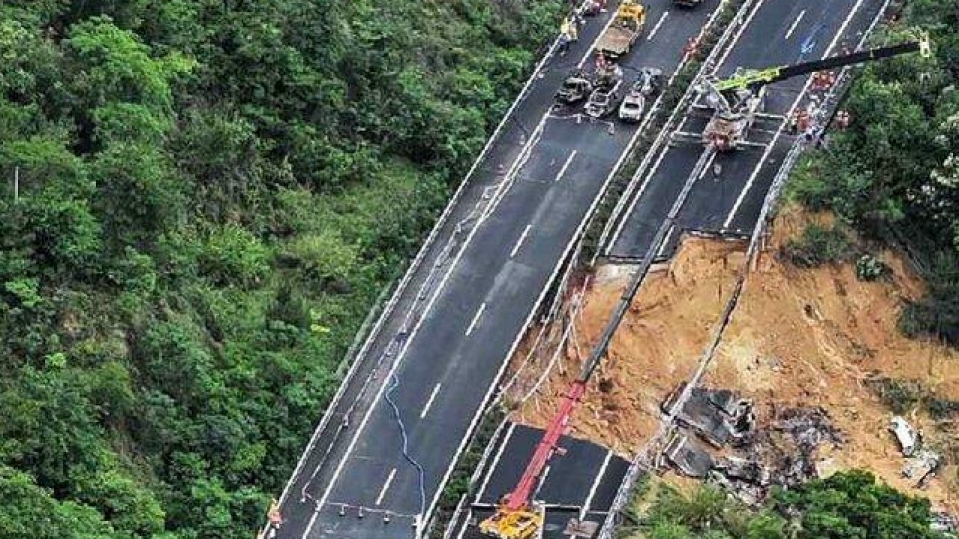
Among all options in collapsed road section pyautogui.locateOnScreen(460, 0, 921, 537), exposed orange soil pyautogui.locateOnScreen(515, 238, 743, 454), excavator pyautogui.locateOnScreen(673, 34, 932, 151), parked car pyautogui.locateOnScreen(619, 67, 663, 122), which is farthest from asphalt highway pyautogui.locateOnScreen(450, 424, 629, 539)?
parked car pyautogui.locateOnScreen(619, 67, 663, 122)

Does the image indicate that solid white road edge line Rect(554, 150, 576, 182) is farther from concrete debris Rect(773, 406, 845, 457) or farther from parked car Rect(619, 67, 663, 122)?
concrete debris Rect(773, 406, 845, 457)

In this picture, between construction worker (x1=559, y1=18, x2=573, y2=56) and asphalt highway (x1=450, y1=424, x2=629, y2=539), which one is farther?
construction worker (x1=559, y1=18, x2=573, y2=56)

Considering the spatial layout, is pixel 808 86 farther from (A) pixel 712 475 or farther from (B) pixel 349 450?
(B) pixel 349 450

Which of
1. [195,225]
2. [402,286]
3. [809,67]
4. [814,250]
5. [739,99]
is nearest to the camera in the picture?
[195,225]

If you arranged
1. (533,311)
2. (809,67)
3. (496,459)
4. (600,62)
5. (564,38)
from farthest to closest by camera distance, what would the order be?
(564,38) → (600,62) → (809,67) → (533,311) → (496,459)

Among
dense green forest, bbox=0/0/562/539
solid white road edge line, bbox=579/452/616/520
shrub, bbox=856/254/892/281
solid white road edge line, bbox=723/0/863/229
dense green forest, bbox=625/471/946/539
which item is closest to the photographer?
dense green forest, bbox=0/0/562/539

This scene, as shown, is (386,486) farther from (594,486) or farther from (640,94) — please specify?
(640,94)

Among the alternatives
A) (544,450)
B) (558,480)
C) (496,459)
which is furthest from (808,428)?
(496,459)
